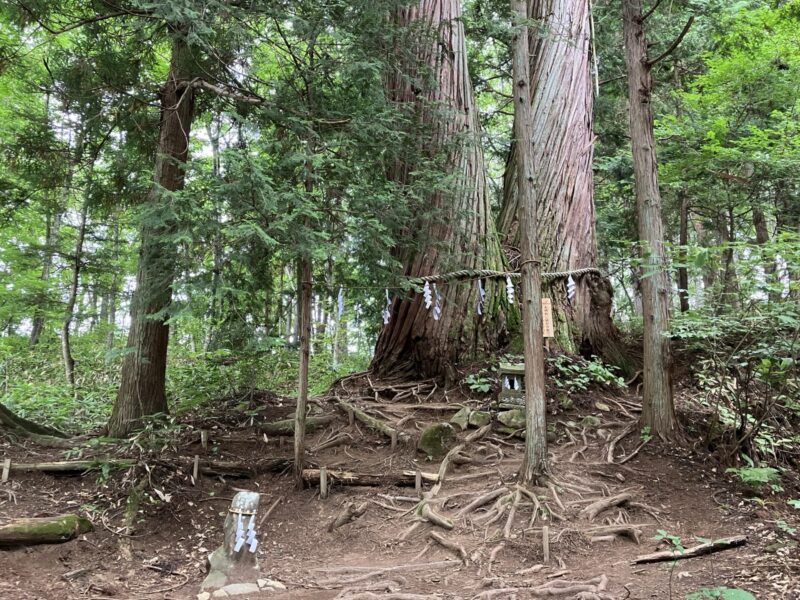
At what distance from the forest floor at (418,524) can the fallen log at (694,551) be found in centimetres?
5

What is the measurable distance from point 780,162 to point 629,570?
5.53 metres

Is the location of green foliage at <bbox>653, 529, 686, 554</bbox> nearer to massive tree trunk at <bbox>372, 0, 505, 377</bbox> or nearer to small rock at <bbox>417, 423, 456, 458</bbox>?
small rock at <bbox>417, 423, 456, 458</bbox>

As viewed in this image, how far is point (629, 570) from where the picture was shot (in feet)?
10.7

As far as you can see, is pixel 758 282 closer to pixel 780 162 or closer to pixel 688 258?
pixel 688 258

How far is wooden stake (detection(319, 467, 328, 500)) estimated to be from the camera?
474cm

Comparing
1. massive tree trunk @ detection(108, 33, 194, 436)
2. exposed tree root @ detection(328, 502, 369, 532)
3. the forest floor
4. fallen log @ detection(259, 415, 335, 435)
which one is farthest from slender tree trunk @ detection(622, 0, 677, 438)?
massive tree trunk @ detection(108, 33, 194, 436)

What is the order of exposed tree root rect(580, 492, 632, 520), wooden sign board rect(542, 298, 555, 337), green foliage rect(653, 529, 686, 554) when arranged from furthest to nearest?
wooden sign board rect(542, 298, 555, 337), exposed tree root rect(580, 492, 632, 520), green foliage rect(653, 529, 686, 554)

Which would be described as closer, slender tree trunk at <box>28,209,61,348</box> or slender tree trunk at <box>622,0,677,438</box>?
slender tree trunk at <box>622,0,677,438</box>

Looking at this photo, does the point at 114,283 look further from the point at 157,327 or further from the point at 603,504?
the point at 603,504

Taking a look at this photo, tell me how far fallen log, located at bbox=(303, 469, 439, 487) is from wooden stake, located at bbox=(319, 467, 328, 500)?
0.15 feet

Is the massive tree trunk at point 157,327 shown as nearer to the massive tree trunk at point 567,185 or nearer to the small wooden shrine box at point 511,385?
the small wooden shrine box at point 511,385

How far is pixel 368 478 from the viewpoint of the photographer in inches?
193

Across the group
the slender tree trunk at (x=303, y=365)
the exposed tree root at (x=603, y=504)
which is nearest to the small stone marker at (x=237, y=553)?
the slender tree trunk at (x=303, y=365)

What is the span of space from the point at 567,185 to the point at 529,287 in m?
3.87
